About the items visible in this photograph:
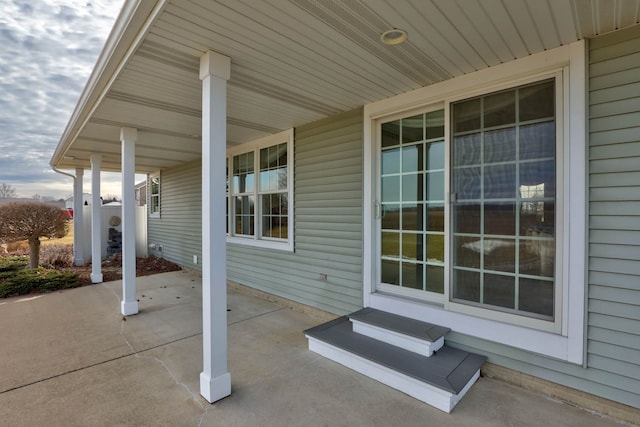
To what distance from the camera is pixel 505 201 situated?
8.02 ft

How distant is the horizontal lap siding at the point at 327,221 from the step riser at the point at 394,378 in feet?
2.53

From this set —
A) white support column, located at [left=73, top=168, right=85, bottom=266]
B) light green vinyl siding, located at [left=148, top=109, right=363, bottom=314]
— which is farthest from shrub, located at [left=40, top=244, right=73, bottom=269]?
light green vinyl siding, located at [left=148, top=109, right=363, bottom=314]

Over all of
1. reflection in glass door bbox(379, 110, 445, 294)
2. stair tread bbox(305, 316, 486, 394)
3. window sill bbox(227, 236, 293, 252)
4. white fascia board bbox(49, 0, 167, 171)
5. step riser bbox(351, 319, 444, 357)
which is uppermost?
white fascia board bbox(49, 0, 167, 171)

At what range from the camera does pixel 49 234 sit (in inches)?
266

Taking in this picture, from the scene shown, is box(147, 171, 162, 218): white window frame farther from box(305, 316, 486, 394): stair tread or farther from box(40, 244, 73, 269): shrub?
box(305, 316, 486, 394): stair tread

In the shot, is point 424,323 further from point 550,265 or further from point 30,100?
point 30,100

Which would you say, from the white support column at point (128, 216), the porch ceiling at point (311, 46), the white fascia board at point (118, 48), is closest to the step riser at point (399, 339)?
the porch ceiling at point (311, 46)

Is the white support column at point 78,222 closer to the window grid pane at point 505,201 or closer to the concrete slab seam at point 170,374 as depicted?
the concrete slab seam at point 170,374

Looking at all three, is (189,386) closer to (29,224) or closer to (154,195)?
(29,224)

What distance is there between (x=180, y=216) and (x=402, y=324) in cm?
633

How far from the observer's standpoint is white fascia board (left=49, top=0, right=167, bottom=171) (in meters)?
1.70

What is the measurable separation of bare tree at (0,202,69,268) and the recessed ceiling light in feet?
27.3

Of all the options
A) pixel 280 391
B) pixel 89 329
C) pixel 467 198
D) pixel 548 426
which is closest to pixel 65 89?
pixel 89 329

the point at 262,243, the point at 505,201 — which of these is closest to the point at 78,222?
the point at 262,243
